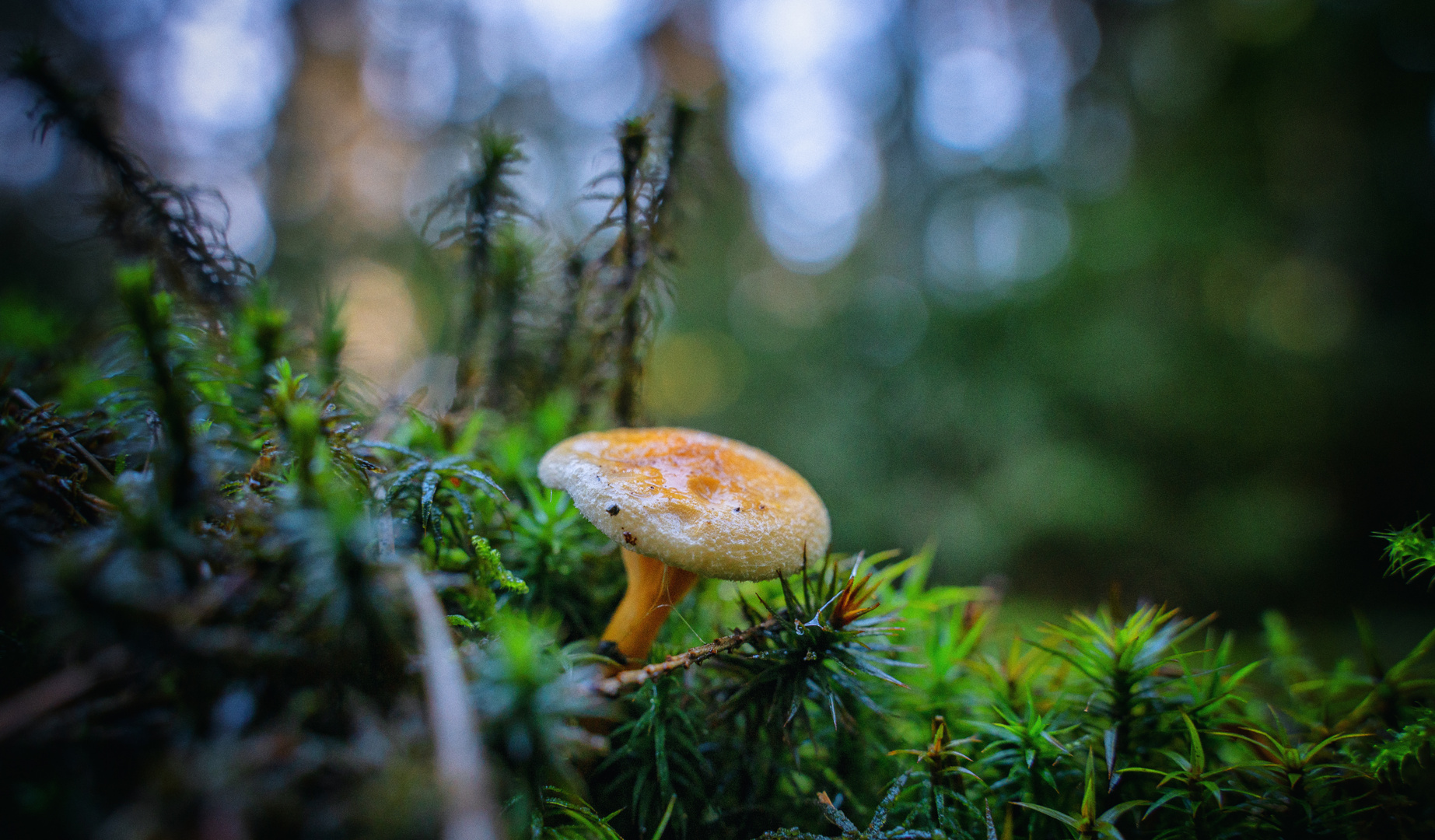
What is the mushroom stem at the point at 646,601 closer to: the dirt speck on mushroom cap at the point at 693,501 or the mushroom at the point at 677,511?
the mushroom at the point at 677,511

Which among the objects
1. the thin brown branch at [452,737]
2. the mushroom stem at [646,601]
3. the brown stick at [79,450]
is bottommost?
the mushroom stem at [646,601]

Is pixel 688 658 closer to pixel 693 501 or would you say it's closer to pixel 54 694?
pixel 693 501

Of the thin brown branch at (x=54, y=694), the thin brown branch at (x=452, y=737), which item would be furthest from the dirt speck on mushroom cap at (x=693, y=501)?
the thin brown branch at (x=54, y=694)

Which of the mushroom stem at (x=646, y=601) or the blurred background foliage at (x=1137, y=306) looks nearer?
the mushroom stem at (x=646, y=601)

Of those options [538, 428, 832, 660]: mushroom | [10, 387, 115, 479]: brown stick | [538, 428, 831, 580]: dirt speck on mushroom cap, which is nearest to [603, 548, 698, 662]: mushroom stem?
[538, 428, 832, 660]: mushroom

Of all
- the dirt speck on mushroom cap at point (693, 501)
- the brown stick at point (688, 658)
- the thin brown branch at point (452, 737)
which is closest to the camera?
the thin brown branch at point (452, 737)

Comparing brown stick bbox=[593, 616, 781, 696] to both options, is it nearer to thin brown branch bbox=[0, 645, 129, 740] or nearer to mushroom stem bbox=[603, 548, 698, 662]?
mushroom stem bbox=[603, 548, 698, 662]

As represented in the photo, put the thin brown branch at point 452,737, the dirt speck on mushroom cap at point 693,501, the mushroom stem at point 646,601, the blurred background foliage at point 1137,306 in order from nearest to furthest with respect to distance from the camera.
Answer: the thin brown branch at point 452,737 < the dirt speck on mushroom cap at point 693,501 < the mushroom stem at point 646,601 < the blurred background foliage at point 1137,306
